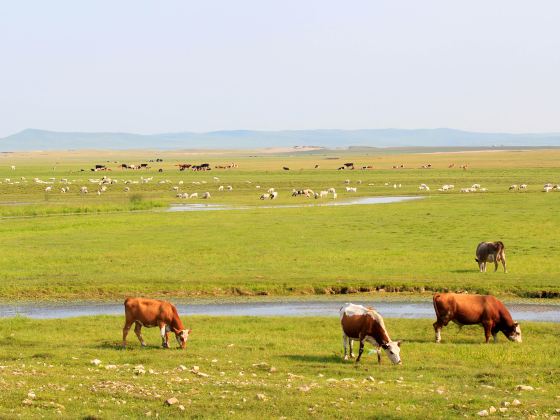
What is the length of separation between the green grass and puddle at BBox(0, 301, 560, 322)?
3.07 metres

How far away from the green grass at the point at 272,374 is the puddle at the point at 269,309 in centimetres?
307

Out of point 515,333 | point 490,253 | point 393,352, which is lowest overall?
point 515,333

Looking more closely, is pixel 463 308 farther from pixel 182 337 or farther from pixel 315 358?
pixel 182 337

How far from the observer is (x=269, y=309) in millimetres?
28266

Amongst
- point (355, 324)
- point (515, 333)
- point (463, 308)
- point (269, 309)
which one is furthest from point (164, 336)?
point (269, 309)

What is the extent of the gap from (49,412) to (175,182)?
277ft

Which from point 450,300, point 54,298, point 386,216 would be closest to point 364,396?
point 450,300

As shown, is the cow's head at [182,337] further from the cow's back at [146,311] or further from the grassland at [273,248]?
the grassland at [273,248]

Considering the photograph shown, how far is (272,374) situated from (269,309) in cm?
1125

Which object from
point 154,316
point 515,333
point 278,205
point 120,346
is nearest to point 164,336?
point 154,316

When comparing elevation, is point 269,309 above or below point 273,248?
below

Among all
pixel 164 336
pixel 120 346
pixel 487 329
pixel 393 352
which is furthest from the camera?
pixel 487 329

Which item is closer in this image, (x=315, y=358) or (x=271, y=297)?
(x=315, y=358)

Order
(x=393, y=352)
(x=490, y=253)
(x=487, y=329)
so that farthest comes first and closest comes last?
(x=490, y=253) → (x=487, y=329) → (x=393, y=352)
